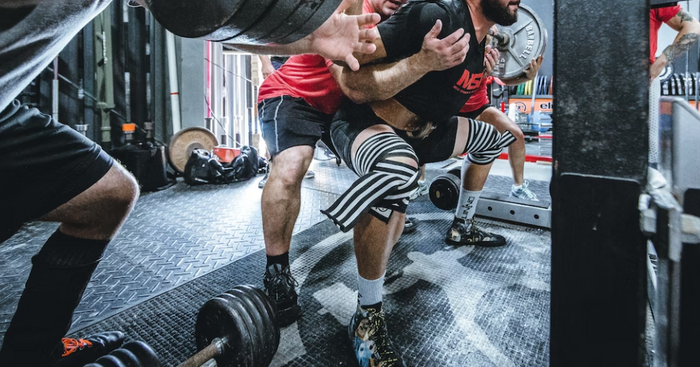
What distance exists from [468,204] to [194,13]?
174 centimetres

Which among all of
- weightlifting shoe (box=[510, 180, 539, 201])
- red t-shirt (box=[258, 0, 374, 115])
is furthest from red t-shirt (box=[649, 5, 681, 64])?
red t-shirt (box=[258, 0, 374, 115])

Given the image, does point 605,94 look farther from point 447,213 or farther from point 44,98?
point 44,98

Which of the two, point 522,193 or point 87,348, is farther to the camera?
point 522,193

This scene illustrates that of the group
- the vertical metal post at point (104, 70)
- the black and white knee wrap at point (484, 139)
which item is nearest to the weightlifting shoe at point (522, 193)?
the black and white knee wrap at point (484, 139)

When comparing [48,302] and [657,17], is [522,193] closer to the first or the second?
[657,17]

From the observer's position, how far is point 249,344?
0.87 metres

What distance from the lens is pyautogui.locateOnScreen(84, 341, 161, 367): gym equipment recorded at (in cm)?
76

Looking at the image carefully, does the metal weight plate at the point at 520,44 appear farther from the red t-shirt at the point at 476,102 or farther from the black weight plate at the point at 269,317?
the black weight plate at the point at 269,317

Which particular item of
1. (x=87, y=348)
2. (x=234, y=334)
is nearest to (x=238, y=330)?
(x=234, y=334)

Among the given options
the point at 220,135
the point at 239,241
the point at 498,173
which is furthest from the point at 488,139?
the point at 220,135

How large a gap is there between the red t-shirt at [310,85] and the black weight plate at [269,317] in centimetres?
89

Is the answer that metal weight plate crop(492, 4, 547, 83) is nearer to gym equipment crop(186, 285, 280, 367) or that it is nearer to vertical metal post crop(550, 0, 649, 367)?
vertical metal post crop(550, 0, 649, 367)

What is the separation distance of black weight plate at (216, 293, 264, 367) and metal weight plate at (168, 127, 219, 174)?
10.3 ft

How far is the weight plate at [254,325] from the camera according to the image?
0.88 m
